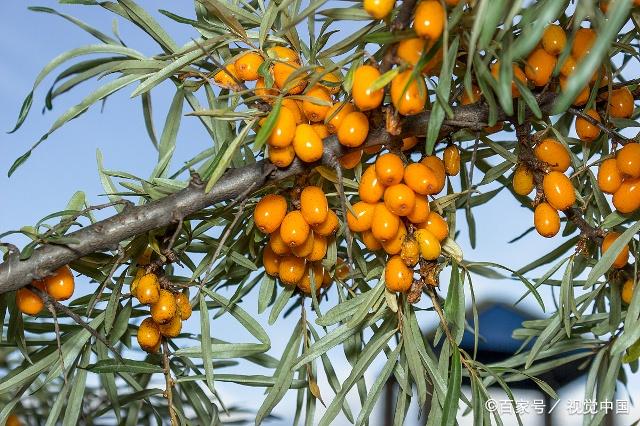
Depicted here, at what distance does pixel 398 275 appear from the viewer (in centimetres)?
98

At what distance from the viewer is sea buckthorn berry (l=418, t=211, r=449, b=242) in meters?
0.98

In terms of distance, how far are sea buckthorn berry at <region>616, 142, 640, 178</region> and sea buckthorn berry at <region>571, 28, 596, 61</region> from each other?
0.46 feet

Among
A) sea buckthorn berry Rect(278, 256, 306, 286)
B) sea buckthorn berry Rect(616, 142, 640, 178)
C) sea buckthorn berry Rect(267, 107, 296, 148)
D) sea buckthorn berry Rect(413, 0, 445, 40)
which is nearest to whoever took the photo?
sea buckthorn berry Rect(413, 0, 445, 40)

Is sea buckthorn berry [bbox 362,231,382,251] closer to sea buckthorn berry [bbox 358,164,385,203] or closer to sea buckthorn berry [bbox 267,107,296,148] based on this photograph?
sea buckthorn berry [bbox 358,164,385,203]

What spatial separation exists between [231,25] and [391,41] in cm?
26

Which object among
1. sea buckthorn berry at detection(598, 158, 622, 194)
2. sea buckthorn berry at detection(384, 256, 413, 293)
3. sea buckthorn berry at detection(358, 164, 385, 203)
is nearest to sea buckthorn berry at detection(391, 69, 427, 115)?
sea buckthorn berry at detection(358, 164, 385, 203)

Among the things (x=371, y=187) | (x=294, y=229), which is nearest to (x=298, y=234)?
(x=294, y=229)

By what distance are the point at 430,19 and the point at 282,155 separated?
250 mm

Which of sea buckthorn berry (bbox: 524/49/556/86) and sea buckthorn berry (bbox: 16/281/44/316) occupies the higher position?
sea buckthorn berry (bbox: 524/49/556/86)

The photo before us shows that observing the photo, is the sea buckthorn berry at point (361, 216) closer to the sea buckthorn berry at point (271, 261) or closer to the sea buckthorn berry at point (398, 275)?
the sea buckthorn berry at point (398, 275)

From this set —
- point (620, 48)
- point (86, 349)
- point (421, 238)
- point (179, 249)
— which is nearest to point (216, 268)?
point (179, 249)

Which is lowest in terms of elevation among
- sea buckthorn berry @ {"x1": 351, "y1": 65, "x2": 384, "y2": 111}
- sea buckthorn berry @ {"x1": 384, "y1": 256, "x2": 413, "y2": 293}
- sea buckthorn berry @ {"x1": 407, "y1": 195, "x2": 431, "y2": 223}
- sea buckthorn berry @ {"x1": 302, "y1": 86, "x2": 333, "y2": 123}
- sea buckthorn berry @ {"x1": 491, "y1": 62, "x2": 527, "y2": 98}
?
sea buckthorn berry @ {"x1": 384, "y1": 256, "x2": 413, "y2": 293}

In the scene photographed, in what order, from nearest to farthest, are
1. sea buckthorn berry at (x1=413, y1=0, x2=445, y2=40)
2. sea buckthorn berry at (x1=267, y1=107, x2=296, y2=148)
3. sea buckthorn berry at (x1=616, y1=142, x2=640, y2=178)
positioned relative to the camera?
1. sea buckthorn berry at (x1=413, y1=0, x2=445, y2=40)
2. sea buckthorn berry at (x1=267, y1=107, x2=296, y2=148)
3. sea buckthorn berry at (x1=616, y1=142, x2=640, y2=178)

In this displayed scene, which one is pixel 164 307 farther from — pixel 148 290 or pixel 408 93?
pixel 408 93
